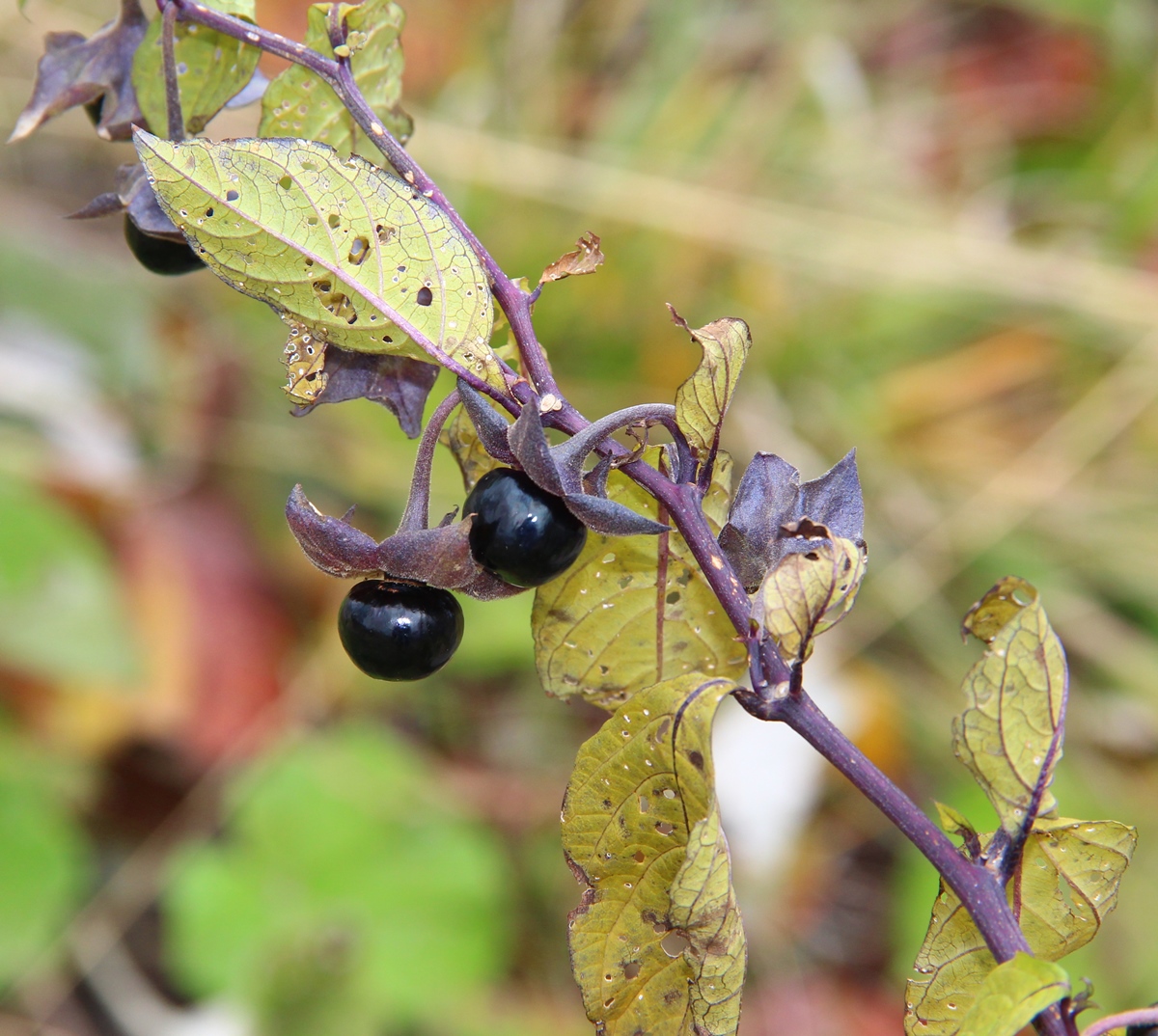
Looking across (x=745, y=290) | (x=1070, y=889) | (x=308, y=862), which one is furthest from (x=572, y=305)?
(x=1070, y=889)

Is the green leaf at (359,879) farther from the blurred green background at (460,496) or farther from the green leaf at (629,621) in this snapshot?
the green leaf at (629,621)

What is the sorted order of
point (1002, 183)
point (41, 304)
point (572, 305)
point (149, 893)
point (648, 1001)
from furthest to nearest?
point (1002, 183)
point (572, 305)
point (41, 304)
point (149, 893)
point (648, 1001)

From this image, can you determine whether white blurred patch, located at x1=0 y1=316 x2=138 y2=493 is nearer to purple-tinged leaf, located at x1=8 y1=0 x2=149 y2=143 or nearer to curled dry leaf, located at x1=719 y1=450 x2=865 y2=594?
purple-tinged leaf, located at x1=8 y1=0 x2=149 y2=143

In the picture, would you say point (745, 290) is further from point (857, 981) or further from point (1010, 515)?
point (857, 981)

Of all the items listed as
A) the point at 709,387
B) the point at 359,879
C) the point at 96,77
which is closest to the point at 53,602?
the point at 359,879

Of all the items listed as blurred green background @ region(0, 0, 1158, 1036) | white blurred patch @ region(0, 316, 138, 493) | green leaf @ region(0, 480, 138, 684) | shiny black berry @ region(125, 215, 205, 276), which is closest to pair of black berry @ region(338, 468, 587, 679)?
shiny black berry @ region(125, 215, 205, 276)
